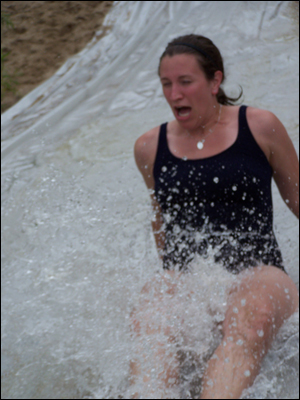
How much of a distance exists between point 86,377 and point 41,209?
4.67 ft

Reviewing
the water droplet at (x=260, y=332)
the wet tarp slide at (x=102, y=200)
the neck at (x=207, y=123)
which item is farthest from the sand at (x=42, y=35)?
the water droplet at (x=260, y=332)

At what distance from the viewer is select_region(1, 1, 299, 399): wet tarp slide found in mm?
1739

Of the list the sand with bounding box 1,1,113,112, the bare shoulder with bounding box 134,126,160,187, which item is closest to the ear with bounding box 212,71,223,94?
the bare shoulder with bounding box 134,126,160,187

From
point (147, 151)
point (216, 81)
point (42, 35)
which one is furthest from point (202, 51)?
point (42, 35)

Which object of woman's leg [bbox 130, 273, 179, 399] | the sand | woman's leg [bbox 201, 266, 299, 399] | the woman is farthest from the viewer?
the sand

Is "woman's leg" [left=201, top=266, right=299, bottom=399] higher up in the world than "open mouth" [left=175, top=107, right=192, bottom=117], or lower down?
lower down

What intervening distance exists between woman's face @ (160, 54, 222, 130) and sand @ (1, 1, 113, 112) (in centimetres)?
324

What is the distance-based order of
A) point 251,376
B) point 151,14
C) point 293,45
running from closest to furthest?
point 251,376 → point 293,45 → point 151,14

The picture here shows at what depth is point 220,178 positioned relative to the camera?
4.93 ft

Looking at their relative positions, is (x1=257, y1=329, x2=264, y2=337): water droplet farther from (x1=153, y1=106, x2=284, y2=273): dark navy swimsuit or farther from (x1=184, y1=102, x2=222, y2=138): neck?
(x1=184, y1=102, x2=222, y2=138): neck

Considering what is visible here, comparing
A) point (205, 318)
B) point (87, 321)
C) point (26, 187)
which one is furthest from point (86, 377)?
point (26, 187)

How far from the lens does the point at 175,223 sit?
1611 mm

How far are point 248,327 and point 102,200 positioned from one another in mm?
1846

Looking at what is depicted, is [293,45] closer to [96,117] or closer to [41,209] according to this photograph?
[96,117]
